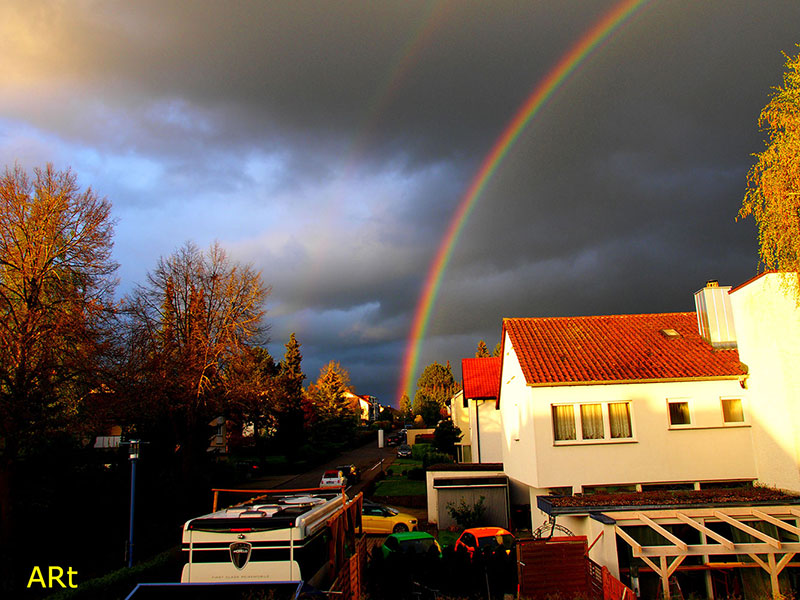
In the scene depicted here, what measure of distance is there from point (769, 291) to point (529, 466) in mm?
10210

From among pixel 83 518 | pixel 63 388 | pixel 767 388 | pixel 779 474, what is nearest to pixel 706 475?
pixel 779 474

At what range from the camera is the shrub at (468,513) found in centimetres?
2545

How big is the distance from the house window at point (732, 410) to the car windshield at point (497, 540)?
9.19m

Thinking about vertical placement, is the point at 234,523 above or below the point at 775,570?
above

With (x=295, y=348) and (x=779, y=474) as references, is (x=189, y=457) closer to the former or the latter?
(x=779, y=474)

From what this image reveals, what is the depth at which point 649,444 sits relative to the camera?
2036 cm

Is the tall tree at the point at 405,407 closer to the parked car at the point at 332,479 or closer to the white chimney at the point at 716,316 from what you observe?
the parked car at the point at 332,479

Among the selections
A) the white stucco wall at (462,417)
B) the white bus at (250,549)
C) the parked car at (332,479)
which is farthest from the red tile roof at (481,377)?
the white bus at (250,549)

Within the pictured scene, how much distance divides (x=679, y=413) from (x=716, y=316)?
15.9ft

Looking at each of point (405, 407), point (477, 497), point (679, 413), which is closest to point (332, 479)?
point (477, 497)

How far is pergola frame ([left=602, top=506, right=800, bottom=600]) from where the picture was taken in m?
11.6

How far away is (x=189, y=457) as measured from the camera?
109ft

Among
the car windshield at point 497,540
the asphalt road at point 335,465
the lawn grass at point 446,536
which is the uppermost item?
the car windshield at point 497,540

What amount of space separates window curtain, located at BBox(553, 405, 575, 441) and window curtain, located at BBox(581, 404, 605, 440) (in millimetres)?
397
